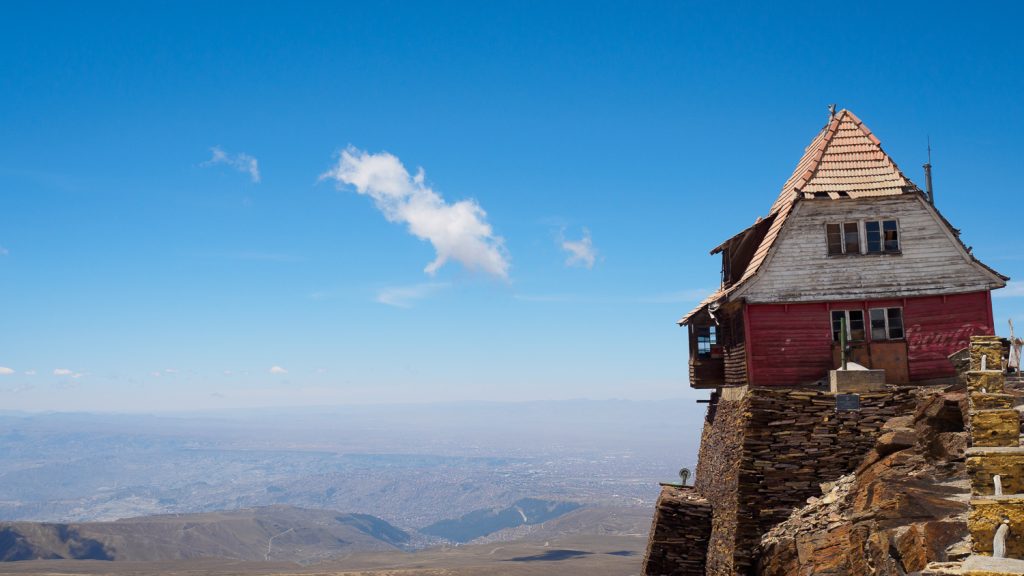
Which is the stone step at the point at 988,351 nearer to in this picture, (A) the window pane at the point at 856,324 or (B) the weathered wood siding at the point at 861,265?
(B) the weathered wood siding at the point at 861,265

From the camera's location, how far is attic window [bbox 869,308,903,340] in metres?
24.8

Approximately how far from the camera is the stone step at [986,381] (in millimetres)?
12359

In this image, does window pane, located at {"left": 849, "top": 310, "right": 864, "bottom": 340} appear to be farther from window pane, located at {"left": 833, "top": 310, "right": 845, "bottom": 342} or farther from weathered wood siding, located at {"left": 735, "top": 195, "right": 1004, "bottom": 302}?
weathered wood siding, located at {"left": 735, "top": 195, "right": 1004, "bottom": 302}

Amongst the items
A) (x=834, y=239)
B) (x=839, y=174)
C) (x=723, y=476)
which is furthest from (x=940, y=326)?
(x=723, y=476)

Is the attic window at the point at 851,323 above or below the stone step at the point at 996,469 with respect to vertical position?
above

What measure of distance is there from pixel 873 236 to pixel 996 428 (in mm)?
15527

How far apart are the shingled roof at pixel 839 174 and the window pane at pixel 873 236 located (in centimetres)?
99

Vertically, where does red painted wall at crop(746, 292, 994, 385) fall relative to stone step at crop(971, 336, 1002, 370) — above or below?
above

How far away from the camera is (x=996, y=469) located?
9.80 meters

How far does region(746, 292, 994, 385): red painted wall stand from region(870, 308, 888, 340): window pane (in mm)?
235

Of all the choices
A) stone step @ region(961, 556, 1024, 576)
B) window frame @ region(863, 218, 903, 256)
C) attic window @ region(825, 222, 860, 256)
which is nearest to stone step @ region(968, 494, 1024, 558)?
stone step @ region(961, 556, 1024, 576)

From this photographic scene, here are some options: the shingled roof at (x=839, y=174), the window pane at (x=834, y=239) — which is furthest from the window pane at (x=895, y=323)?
the shingled roof at (x=839, y=174)

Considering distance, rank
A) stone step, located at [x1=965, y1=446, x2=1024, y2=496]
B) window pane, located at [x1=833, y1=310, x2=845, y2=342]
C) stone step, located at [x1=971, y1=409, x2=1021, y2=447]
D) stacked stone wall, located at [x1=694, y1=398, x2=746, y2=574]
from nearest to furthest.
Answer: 1. stone step, located at [x1=965, y1=446, x2=1024, y2=496]
2. stone step, located at [x1=971, y1=409, x2=1021, y2=447]
3. stacked stone wall, located at [x1=694, y1=398, x2=746, y2=574]
4. window pane, located at [x1=833, y1=310, x2=845, y2=342]

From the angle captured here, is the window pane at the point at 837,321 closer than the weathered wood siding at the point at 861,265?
Yes
